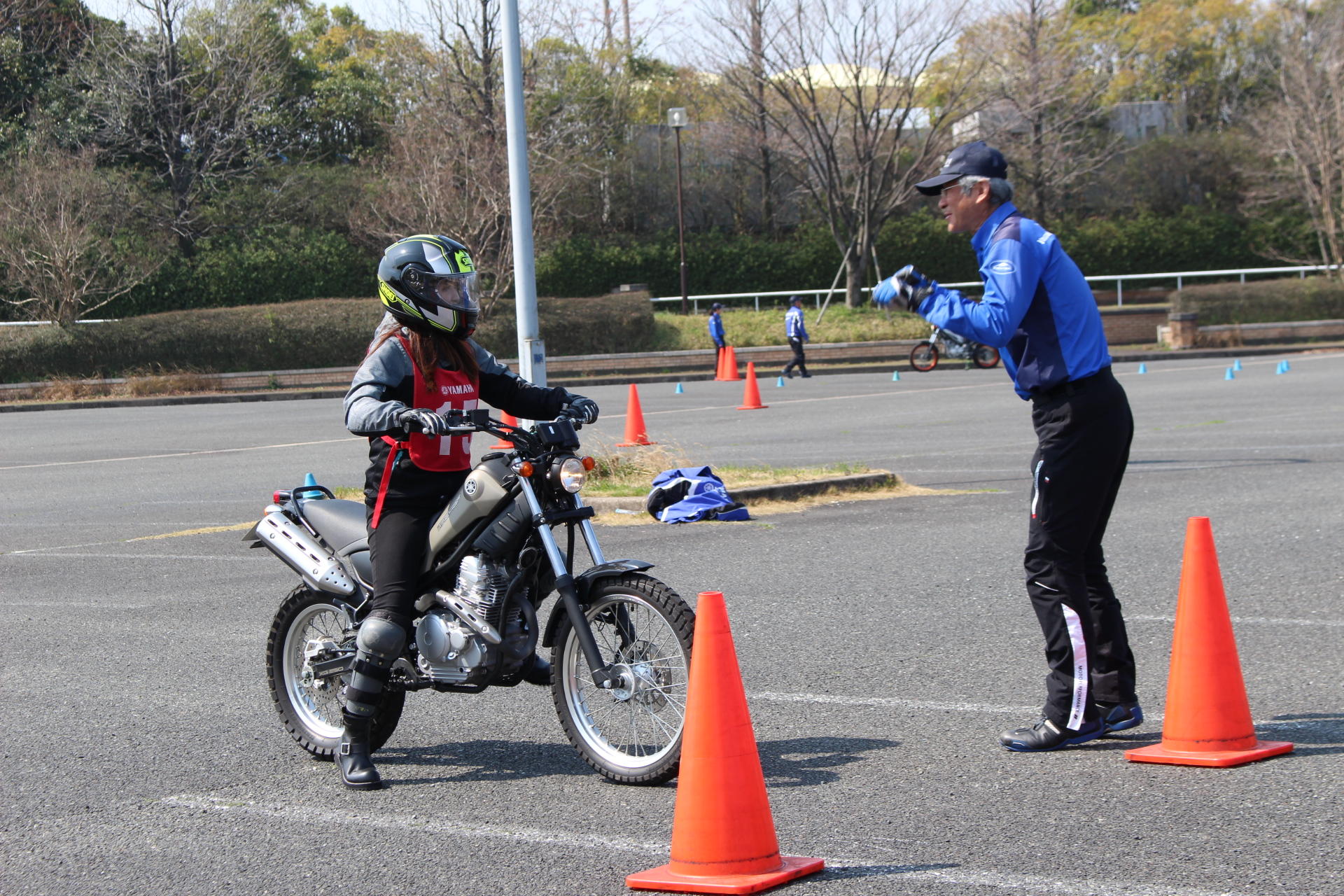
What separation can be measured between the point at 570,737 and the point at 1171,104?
5954 centimetres

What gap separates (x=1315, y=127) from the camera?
44125 mm

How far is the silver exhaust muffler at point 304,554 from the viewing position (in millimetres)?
5480

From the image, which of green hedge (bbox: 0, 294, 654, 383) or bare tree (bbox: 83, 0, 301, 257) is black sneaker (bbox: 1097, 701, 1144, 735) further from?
bare tree (bbox: 83, 0, 301, 257)

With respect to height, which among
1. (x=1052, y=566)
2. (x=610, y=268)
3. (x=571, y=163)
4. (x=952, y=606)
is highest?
(x=571, y=163)

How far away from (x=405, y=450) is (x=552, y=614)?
0.81m

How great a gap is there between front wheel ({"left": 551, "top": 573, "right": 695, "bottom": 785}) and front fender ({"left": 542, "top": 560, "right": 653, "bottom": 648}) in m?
0.02

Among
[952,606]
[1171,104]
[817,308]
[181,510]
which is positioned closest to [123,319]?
[817,308]

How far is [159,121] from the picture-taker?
4334cm

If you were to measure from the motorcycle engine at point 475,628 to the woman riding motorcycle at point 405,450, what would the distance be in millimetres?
142

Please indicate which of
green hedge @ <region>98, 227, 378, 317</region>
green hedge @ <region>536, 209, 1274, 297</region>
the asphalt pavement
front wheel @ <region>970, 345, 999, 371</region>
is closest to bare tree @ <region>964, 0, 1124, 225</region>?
green hedge @ <region>536, 209, 1274, 297</region>

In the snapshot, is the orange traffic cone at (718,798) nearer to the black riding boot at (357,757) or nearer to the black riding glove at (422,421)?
the black riding glove at (422,421)

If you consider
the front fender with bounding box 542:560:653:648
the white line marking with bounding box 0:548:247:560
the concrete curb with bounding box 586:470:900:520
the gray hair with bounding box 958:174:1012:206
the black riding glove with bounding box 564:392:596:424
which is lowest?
the white line marking with bounding box 0:548:247:560

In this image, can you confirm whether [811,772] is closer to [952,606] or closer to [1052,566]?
[1052,566]

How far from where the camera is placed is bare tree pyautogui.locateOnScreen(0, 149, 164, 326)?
36531 millimetres
